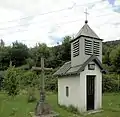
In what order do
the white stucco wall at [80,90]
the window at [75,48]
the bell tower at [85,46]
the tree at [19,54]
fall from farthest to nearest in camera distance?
the tree at [19,54] → the window at [75,48] → the bell tower at [85,46] → the white stucco wall at [80,90]

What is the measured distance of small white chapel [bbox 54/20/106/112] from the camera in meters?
14.1

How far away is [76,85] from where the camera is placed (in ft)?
47.6

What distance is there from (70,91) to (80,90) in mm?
1593

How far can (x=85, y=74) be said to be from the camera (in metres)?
14.3

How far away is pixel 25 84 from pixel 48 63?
26.1 ft

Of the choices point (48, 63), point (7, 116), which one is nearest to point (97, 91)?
point (7, 116)

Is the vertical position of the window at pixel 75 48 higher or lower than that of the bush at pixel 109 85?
higher

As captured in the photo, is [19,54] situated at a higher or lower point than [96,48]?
higher

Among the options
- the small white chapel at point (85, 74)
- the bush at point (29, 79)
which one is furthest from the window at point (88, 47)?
the bush at point (29, 79)

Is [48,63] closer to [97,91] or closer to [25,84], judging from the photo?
[25,84]

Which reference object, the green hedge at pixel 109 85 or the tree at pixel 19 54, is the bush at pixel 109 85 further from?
the tree at pixel 19 54

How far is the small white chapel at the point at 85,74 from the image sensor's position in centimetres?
1411

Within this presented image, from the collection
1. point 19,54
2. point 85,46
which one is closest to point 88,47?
point 85,46

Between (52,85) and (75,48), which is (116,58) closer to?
(52,85)
